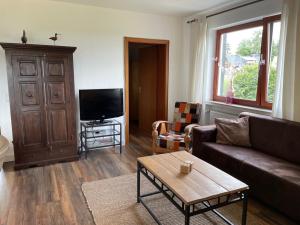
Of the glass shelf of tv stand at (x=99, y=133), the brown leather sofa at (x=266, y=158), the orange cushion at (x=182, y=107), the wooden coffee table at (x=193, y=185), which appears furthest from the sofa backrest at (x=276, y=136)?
the glass shelf of tv stand at (x=99, y=133)

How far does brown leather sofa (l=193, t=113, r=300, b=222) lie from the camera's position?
218 cm

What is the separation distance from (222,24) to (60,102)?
2.88 m

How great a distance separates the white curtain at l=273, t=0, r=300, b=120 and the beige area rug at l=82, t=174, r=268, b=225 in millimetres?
1364

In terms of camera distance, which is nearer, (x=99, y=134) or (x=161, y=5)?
(x=161, y=5)

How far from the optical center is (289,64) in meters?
2.87

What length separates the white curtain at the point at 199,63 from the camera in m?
4.21

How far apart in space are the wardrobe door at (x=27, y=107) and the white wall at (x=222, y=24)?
9.13 ft

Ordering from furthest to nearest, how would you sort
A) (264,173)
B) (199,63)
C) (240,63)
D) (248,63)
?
1. (199,63)
2. (240,63)
3. (248,63)
4. (264,173)

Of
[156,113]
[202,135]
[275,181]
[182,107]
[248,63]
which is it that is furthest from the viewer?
[156,113]

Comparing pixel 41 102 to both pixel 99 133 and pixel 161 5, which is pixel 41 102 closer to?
pixel 99 133

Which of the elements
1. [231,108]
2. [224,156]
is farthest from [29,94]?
[231,108]

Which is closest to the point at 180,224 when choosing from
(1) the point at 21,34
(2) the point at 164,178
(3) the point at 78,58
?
(2) the point at 164,178

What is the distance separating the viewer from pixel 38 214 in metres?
2.34

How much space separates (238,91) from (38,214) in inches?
129
